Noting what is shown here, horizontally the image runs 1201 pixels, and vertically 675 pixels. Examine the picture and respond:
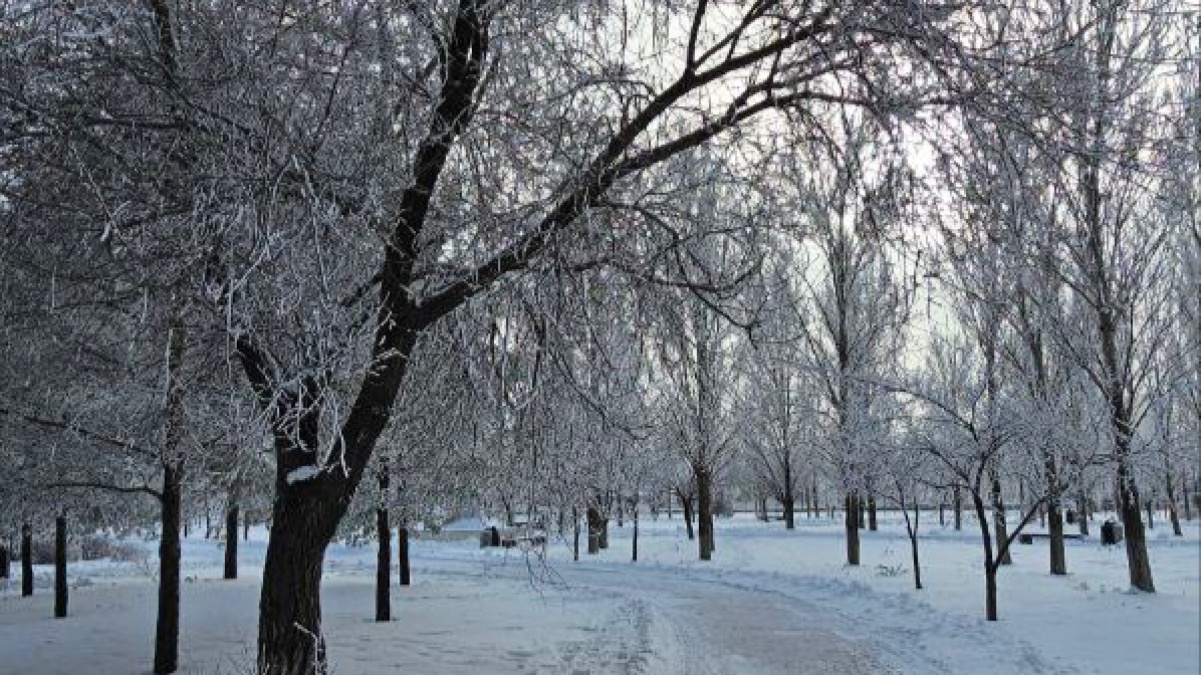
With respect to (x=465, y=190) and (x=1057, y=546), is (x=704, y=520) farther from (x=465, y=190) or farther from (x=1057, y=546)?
(x=465, y=190)

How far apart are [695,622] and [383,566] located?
503cm

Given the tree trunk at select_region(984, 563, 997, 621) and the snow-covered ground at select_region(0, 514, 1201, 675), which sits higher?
the tree trunk at select_region(984, 563, 997, 621)

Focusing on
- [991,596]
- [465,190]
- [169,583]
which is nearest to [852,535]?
[991,596]

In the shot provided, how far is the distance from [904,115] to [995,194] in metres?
0.73

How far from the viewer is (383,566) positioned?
15.8 meters

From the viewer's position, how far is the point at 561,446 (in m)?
7.73

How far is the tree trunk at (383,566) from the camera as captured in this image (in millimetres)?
15406

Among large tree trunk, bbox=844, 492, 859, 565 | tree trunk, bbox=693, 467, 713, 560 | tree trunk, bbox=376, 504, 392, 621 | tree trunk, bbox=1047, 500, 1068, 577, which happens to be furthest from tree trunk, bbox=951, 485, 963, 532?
tree trunk, bbox=376, 504, 392, 621

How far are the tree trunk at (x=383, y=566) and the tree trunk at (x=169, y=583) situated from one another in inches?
165

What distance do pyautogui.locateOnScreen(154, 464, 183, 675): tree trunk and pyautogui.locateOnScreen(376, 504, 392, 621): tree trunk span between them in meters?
4.19

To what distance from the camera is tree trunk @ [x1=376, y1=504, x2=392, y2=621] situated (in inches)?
607

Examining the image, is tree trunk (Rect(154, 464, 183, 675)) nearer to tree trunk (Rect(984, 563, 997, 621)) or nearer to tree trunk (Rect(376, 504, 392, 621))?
tree trunk (Rect(376, 504, 392, 621))

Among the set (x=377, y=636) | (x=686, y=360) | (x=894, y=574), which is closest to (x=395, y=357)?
(x=686, y=360)

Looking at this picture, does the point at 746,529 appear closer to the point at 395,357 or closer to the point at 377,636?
the point at 377,636
